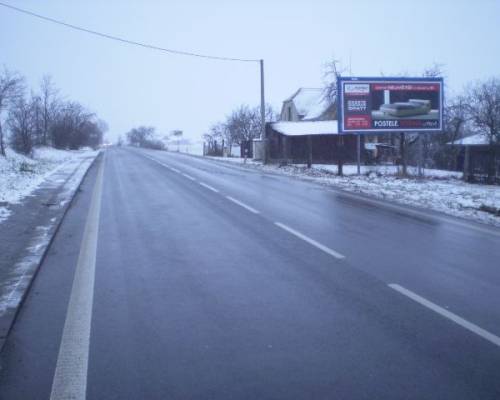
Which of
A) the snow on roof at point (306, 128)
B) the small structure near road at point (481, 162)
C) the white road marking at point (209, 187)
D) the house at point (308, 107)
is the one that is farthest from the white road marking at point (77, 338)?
the house at point (308, 107)

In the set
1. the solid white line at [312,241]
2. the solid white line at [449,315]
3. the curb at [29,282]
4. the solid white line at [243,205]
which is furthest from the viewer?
the solid white line at [243,205]

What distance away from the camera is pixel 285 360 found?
4031mm

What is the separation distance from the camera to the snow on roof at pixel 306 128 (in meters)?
35.8

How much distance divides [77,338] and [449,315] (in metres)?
3.66

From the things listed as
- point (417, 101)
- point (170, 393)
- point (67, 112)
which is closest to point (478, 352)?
point (170, 393)

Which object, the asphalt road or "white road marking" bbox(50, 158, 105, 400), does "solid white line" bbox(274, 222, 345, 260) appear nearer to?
the asphalt road

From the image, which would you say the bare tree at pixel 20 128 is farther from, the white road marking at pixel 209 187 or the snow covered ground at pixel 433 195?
the snow covered ground at pixel 433 195

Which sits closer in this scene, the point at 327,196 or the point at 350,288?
the point at 350,288

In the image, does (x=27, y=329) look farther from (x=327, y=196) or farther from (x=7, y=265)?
(x=327, y=196)

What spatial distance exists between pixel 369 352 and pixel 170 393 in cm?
172

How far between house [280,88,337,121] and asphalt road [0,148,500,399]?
4557 cm

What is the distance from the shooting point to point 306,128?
123 ft

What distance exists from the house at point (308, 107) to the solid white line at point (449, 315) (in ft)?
162

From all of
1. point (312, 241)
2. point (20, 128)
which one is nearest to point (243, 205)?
point (312, 241)
